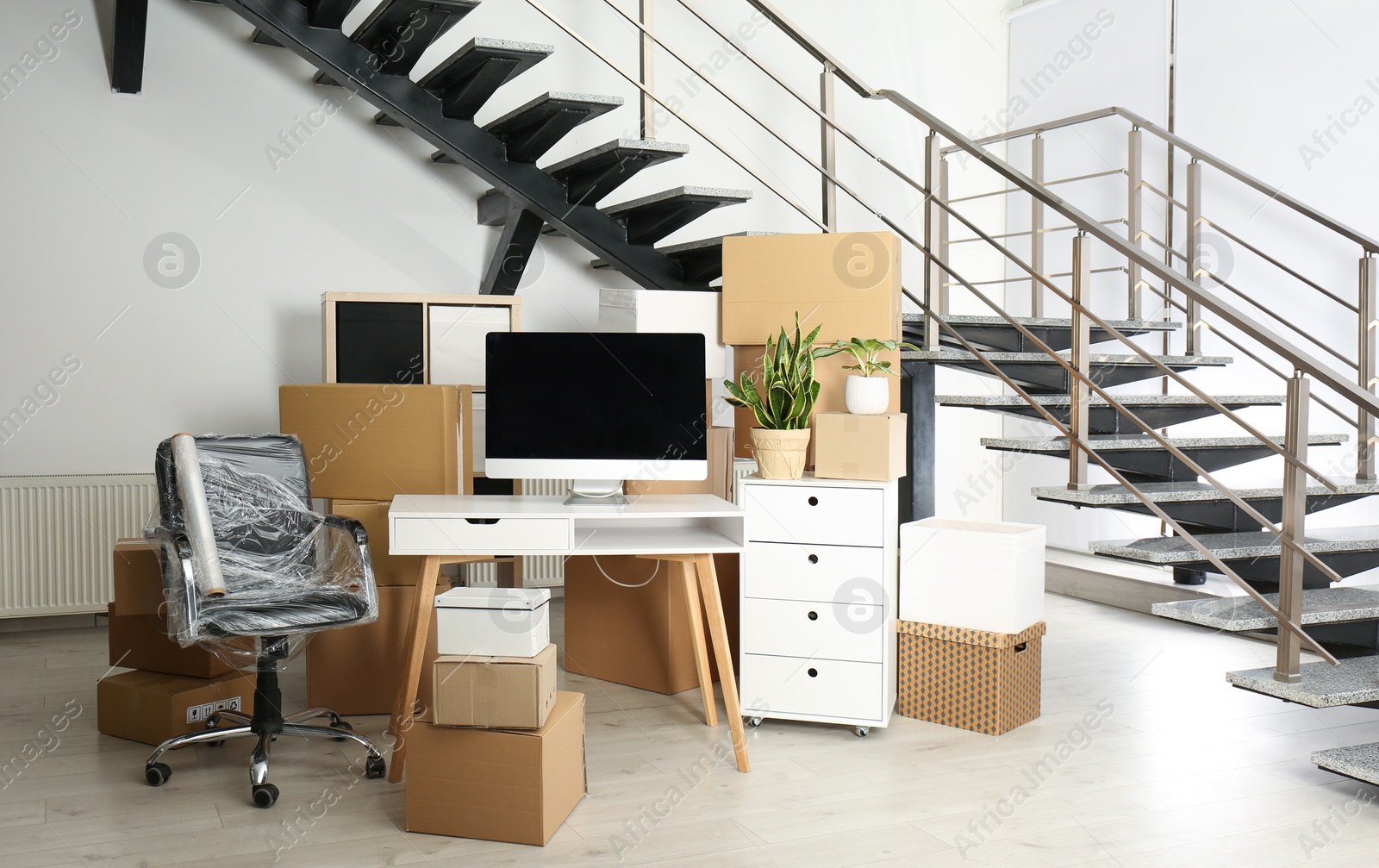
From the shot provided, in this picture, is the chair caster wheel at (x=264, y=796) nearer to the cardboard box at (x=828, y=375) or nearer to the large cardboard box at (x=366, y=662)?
the large cardboard box at (x=366, y=662)

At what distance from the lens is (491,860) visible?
2201 mm

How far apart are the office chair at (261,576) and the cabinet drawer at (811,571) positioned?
1.08 metres

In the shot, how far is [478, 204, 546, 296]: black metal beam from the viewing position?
4.14m

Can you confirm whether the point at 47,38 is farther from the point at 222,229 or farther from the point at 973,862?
the point at 973,862

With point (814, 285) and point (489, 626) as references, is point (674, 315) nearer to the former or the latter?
point (814, 285)

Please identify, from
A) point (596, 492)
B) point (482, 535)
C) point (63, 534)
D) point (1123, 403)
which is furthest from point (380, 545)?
point (1123, 403)

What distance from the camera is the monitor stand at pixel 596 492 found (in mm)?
2904

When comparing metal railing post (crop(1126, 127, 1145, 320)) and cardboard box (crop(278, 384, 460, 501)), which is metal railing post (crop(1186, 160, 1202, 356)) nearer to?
metal railing post (crop(1126, 127, 1145, 320))

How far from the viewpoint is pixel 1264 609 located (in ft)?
8.97

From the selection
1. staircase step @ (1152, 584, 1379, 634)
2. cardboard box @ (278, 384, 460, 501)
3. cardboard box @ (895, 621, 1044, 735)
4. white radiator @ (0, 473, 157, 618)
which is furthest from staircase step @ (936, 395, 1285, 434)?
white radiator @ (0, 473, 157, 618)

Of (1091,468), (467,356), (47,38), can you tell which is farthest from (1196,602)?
(47,38)

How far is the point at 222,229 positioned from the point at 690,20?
94.0 inches

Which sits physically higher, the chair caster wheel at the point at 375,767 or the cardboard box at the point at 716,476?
the cardboard box at the point at 716,476

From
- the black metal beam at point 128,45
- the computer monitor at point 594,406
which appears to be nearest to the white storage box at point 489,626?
the computer monitor at point 594,406
